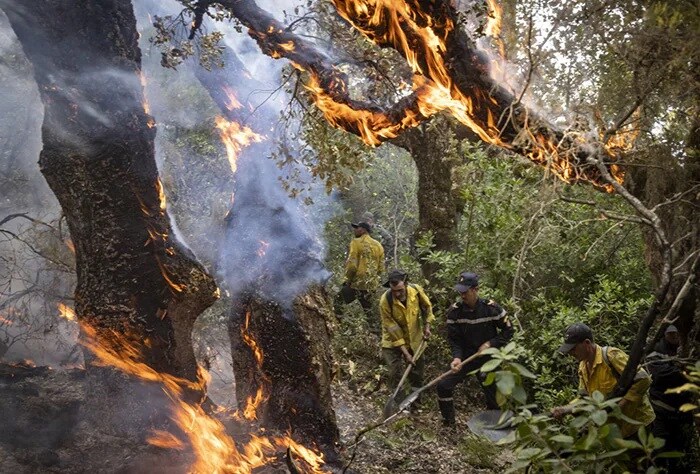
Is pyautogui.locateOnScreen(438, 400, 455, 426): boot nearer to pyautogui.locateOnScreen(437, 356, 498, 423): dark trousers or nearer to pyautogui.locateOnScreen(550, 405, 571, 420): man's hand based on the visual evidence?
pyautogui.locateOnScreen(437, 356, 498, 423): dark trousers

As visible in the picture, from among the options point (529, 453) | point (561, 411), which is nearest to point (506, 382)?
point (529, 453)

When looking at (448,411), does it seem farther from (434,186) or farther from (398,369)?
(434,186)

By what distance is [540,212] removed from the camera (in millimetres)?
3846

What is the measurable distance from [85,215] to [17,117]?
1355cm

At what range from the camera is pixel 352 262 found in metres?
9.54

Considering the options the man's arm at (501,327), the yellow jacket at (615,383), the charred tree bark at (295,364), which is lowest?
the charred tree bark at (295,364)

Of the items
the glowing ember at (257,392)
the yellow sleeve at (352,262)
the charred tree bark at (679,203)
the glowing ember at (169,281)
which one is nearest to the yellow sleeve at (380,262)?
the yellow sleeve at (352,262)

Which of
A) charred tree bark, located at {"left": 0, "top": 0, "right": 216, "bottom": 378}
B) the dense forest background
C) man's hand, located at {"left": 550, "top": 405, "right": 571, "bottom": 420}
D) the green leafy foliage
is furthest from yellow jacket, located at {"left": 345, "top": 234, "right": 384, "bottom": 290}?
the green leafy foliage

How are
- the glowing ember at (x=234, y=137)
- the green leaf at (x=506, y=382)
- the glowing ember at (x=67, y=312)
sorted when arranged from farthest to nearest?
the glowing ember at (x=67, y=312) < the glowing ember at (x=234, y=137) < the green leaf at (x=506, y=382)

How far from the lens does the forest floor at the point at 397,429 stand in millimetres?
6023

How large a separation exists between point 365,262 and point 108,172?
4.74 m

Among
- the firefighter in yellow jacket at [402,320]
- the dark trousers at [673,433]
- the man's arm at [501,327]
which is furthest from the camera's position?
the firefighter in yellow jacket at [402,320]

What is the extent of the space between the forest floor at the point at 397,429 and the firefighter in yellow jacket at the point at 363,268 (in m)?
0.59

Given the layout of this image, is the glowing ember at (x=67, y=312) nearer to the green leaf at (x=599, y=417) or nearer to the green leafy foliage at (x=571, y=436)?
the green leafy foliage at (x=571, y=436)
